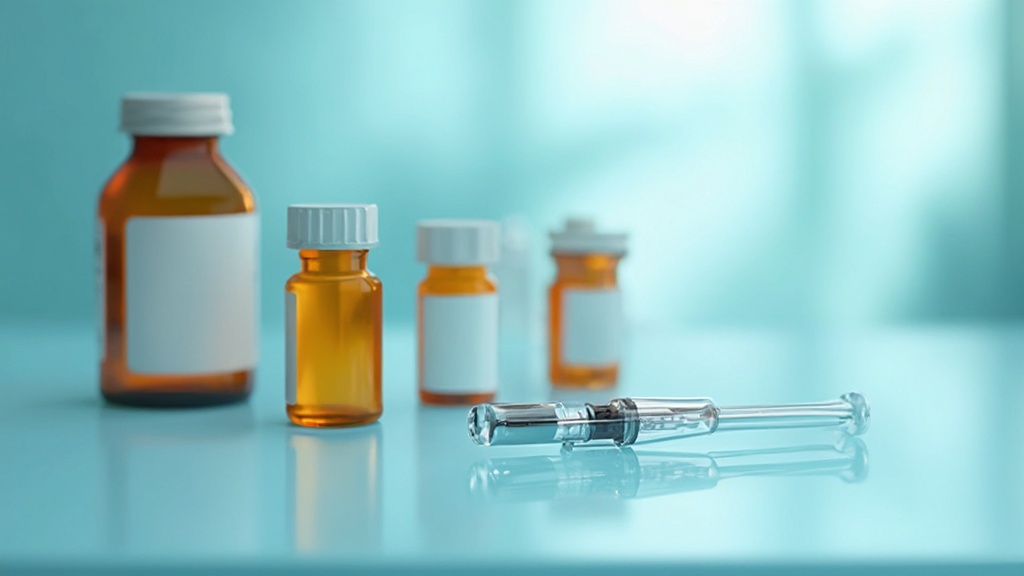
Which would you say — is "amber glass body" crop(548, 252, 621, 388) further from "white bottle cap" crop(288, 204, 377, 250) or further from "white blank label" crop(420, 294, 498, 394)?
"white bottle cap" crop(288, 204, 377, 250)

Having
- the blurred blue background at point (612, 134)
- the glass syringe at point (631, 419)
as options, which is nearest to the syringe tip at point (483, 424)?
the glass syringe at point (631, 419)

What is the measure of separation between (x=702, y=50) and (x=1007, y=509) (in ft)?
4.93

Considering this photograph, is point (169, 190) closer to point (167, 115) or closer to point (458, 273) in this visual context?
point (167, 115)

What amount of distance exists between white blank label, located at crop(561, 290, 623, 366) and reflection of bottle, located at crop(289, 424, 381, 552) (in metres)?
0.19

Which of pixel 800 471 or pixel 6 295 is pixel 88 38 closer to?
pixel 6 295

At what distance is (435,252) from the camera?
0.78 meters

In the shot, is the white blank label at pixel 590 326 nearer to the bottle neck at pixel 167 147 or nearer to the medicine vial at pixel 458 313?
the medicine vial at pixel 458 313

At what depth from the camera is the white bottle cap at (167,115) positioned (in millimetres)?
739

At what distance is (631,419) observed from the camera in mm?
653

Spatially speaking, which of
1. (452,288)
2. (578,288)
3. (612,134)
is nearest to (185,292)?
(452,288)

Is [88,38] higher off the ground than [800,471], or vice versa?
[88,38]

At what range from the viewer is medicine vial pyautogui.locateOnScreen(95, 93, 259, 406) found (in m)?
0.74

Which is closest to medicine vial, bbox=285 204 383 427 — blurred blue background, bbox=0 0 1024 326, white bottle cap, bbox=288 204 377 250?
white bottle cap, bbox=288 204 377 250

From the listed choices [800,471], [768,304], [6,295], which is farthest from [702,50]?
[800,471]
